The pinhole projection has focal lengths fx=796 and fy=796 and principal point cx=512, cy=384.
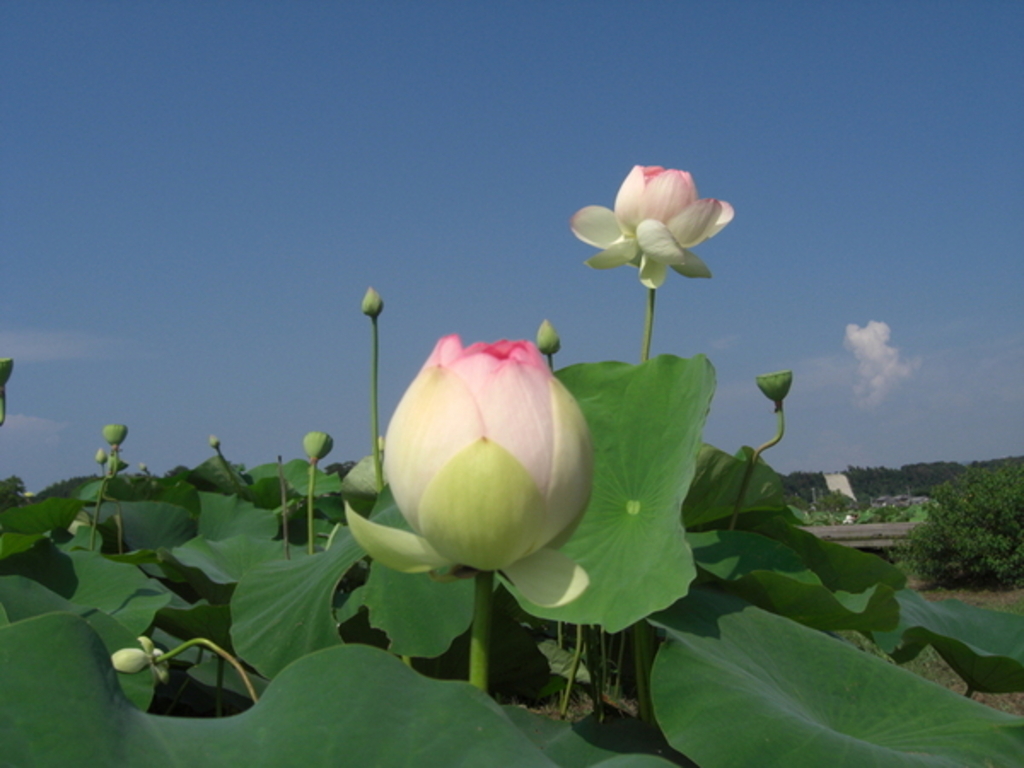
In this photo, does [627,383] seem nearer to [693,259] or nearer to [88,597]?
[693,259]

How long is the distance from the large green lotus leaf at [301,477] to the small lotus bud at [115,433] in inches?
36.6

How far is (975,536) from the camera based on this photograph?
584cm

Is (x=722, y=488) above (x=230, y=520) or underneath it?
above

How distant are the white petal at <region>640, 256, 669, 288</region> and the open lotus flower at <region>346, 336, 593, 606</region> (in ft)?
2.50

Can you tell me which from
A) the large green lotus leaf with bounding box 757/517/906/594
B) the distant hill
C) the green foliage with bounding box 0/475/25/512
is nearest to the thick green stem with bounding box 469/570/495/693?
the large green lotus leaf with bounding box 757/517/906/594

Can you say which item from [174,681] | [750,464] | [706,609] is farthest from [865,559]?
[174,681]

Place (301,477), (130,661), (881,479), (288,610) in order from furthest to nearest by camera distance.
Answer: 1. (881,479)
2. (301,477)
3. (288,610)
4. (130,661)

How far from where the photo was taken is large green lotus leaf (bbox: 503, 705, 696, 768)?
33.1 inches

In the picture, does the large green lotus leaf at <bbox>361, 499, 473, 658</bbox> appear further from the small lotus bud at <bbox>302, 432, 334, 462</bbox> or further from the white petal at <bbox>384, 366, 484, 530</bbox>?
the small lotus bud at <bbox>302, 432, 334, 462</bbox>

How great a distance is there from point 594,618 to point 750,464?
1.52 ft

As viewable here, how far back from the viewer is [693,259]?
115 cm

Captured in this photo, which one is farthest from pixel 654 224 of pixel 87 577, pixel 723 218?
pixel 87 577

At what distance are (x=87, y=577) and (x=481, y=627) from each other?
1.10m

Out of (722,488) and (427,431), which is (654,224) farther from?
(427,431)
